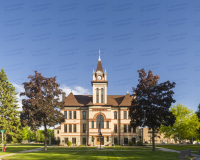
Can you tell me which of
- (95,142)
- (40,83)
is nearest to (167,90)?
(40,83)

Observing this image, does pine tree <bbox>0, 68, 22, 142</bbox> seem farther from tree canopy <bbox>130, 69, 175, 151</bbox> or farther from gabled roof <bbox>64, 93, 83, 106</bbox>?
tree canopy <bbox>130, 69, 175, 151</bbox>

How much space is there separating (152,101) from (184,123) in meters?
26.4

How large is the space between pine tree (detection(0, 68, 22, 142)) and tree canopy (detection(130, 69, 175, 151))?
26280 millimetres

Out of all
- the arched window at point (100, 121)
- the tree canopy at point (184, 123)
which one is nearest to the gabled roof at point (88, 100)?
the arched window at point (100, 121)

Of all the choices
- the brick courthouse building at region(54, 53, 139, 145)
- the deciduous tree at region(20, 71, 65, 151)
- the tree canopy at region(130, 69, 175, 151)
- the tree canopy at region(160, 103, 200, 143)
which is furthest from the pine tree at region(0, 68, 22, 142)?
the tree canopy at region(160, 103, 200, 143)

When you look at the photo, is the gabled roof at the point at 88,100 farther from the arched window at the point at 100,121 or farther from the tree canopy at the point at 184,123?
the tree canopy at the point at 184,123

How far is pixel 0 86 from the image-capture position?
46.4 metres

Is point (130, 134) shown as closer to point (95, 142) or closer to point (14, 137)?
point (95, 142)

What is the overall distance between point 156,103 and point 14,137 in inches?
1217

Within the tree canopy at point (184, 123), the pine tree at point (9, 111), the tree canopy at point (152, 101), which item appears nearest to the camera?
the tree canopy at point (152, 101)

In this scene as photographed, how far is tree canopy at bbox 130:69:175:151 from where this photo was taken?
35.3 m

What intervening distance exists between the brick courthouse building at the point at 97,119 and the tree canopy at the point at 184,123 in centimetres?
1091

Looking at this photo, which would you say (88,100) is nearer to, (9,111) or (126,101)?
(126,101)

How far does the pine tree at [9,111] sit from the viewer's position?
45.3m
